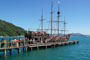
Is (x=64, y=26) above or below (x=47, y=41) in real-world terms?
above

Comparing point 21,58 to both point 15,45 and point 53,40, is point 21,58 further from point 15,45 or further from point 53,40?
point 53,40

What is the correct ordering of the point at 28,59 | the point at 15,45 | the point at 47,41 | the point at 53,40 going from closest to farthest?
the point at 28,59, the point at 15,45, the point at 47,41, the point at 53,40

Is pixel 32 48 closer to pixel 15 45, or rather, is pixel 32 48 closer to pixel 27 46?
pixel 27 46

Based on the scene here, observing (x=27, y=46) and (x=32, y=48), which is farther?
(x=32, y=48)

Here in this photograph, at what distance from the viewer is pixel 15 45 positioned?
50.3 m

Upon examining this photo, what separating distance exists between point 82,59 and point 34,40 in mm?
24356

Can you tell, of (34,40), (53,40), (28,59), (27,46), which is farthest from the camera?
(53,40)

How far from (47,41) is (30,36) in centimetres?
849

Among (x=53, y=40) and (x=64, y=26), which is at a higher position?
(x=64, y=26)

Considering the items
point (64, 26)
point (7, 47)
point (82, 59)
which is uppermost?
point (64, 26)

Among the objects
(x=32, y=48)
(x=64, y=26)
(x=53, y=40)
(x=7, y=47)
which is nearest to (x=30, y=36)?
(x=32, y=48)

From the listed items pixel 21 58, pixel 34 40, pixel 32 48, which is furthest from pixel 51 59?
pixel 34 40

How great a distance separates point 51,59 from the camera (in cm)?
4469

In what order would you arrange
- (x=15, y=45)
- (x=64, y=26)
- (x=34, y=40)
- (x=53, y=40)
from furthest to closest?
(x=64, y=26) < (x=53, y=40) < (x=34, y=40) < (x=15, y=45)
